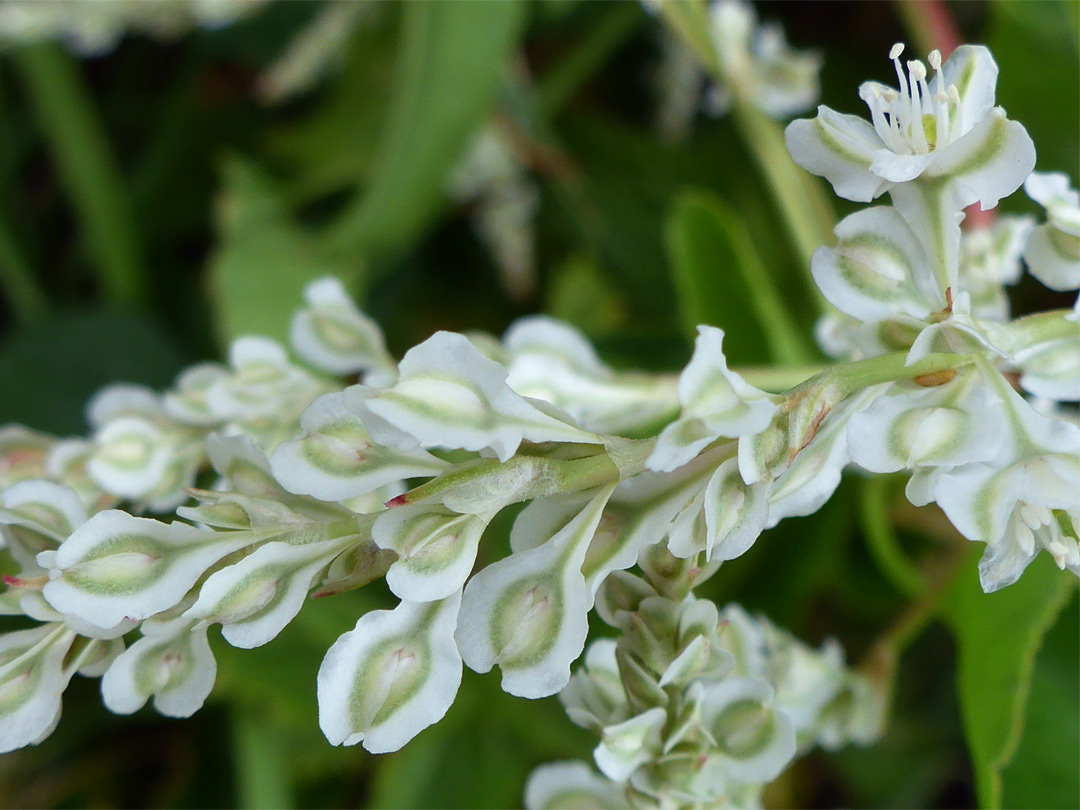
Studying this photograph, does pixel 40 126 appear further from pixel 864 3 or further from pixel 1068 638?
pixel 1068 638

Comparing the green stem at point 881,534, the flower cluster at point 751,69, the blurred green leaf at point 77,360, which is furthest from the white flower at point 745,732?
the blurred green leaf at point 77,360

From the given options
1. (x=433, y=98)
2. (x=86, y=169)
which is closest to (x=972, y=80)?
(x=433, y=98)

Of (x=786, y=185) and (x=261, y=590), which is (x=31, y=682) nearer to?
(x=261, y=590)

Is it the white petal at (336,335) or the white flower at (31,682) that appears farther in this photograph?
the white petal at (336,335)

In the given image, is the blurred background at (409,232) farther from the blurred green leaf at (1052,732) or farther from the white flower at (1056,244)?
the white flower at (1056,244)

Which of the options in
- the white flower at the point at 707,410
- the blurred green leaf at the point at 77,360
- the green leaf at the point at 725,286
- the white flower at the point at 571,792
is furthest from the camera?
the blurred green leaf at the point at 77,360
